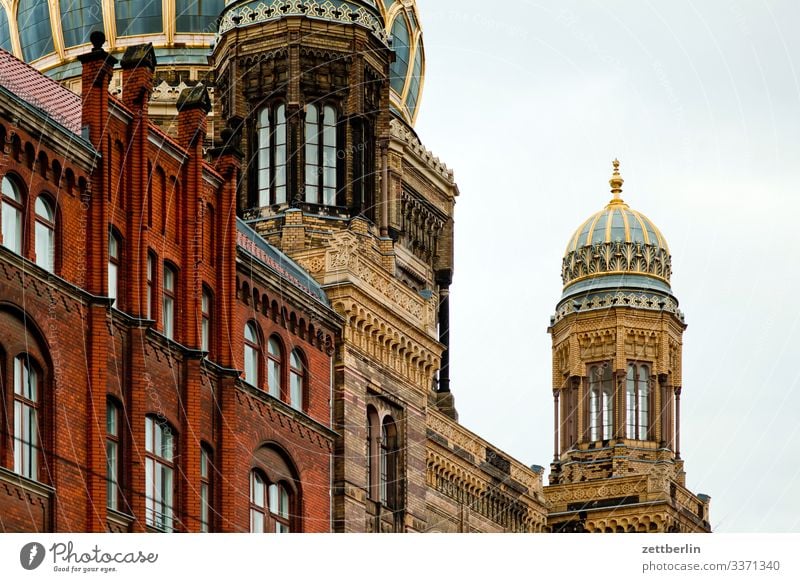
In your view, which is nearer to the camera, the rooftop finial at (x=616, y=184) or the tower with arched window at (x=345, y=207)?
the tower with arched window at (x=345, y=207)

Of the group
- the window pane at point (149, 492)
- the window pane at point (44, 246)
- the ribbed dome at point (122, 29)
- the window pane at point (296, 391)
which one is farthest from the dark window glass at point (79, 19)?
the window pane at point (44, 246)

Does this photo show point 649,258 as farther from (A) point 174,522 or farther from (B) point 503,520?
(A) point 174,522

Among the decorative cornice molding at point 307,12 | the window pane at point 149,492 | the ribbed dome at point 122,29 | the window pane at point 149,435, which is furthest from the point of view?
the ribbed dome at point 122,29

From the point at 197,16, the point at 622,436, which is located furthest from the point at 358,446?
the point at 622,436

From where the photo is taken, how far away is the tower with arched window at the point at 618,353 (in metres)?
117

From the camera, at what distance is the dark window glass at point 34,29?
105 metres

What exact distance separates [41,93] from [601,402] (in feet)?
193

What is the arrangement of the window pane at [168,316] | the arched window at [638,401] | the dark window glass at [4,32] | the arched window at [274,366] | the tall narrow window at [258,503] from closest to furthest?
the window pane at [168,316] < the tall narrow window at [258,503] < the arched window at [274,366] < the dark window glass at [4,32] < the arched window at [638,401]

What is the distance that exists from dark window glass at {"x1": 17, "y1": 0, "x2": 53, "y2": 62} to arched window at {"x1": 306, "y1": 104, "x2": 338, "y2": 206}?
70.5ft

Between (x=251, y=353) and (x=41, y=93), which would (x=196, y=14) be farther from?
(x=41, y=93)

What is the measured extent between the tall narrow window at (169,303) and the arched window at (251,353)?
442cm

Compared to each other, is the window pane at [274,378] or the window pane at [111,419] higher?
the window pane at [274,378]

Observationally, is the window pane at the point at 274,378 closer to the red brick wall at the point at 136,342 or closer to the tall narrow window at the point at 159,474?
the red brick wall at the point at 136,342
